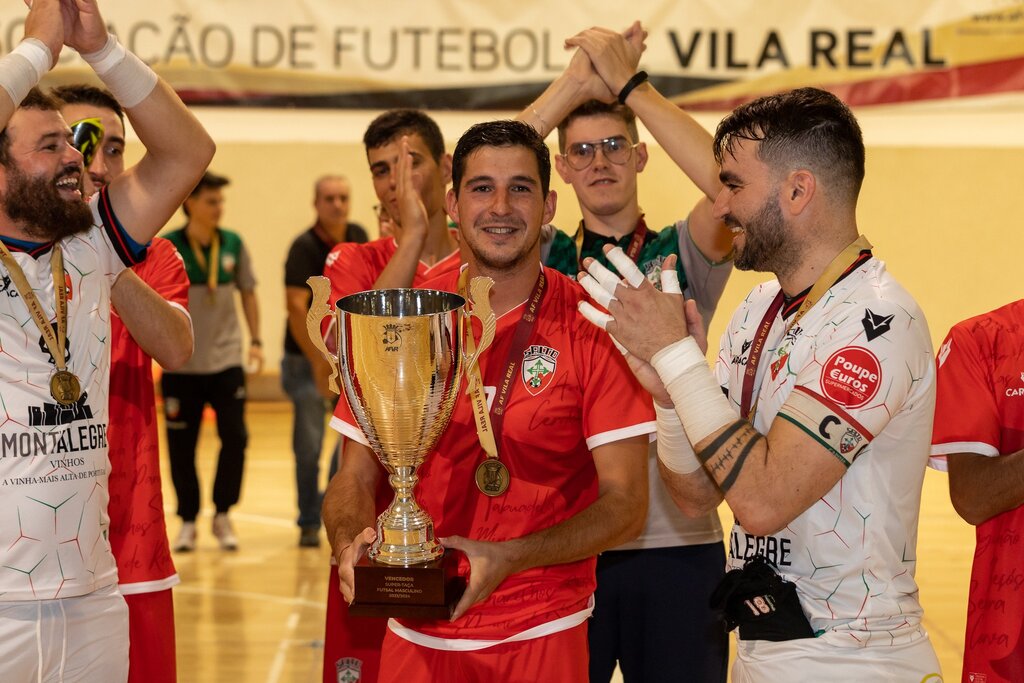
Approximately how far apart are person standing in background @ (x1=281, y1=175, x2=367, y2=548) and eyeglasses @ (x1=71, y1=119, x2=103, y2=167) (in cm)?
359

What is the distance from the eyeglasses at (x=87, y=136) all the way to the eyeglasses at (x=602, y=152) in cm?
151

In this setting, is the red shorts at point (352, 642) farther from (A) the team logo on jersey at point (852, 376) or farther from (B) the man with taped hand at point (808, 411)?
(A) the team logo on jersey at point (852, 376)

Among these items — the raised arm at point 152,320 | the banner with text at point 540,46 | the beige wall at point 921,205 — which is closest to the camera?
the raised arm at point 152,320

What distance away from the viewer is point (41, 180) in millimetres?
2977

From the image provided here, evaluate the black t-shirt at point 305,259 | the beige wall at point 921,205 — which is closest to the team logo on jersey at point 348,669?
the black t-shirt at point 305,259

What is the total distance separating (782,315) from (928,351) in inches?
13.9

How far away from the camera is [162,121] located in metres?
3.03

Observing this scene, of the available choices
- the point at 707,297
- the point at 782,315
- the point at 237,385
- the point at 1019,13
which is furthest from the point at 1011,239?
the point at 782,315

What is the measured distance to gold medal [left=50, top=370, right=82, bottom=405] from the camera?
289 cm

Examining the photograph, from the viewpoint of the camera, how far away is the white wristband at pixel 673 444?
272 centimetres

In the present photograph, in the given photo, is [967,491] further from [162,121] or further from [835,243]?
Result: [162,121]

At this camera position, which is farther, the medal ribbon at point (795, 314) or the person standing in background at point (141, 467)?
the person standing in background at point (141, 467)

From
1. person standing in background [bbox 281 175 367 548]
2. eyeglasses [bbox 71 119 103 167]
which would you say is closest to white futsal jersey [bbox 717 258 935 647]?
eyeglasses [bbox 71 119 103 167]

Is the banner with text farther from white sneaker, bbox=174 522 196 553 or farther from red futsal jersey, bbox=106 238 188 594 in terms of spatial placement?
red futsal jersey, bbox=106 238 188 594
